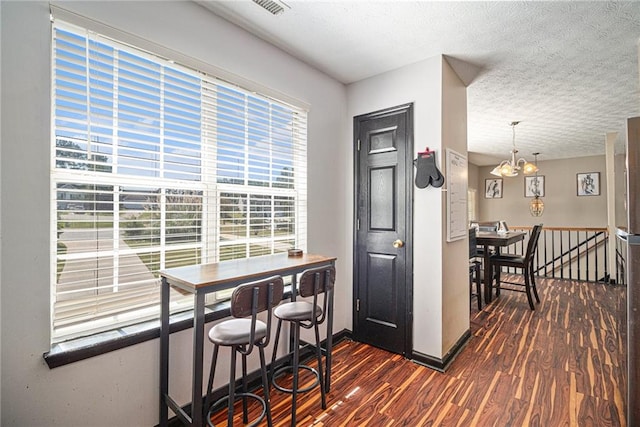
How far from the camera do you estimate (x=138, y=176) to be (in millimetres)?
1683

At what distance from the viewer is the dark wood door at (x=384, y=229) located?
8.80ft

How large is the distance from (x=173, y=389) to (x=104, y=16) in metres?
2.06

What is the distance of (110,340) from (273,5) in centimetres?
216

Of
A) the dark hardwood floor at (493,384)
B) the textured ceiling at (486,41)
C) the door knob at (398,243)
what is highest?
the textured ceiling at (486,41)

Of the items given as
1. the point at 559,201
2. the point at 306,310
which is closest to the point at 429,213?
the point at 306,310

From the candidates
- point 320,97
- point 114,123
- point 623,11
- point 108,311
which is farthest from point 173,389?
point 623,11

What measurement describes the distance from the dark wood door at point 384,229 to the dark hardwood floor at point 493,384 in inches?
9.9

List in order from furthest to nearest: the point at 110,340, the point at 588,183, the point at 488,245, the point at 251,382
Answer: the point at 588,183 → the point at 488,245 → the point at 251,382 → the point at 110,340

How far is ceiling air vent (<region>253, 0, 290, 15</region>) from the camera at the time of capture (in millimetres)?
1879

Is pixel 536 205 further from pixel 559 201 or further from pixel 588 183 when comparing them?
A: pixel 588 183

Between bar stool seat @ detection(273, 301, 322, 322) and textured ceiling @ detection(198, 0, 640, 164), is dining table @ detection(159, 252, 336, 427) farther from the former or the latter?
textured ceiling @ detection(198, 0, 640, 164)

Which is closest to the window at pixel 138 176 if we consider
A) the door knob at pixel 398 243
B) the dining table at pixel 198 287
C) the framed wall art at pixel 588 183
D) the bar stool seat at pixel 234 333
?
the dining table at pixel 198 287

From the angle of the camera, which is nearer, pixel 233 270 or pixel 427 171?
pixel 233 270

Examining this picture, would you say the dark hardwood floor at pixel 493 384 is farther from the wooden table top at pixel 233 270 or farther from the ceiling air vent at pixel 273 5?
the ceiling air vent at pixel 273 5
